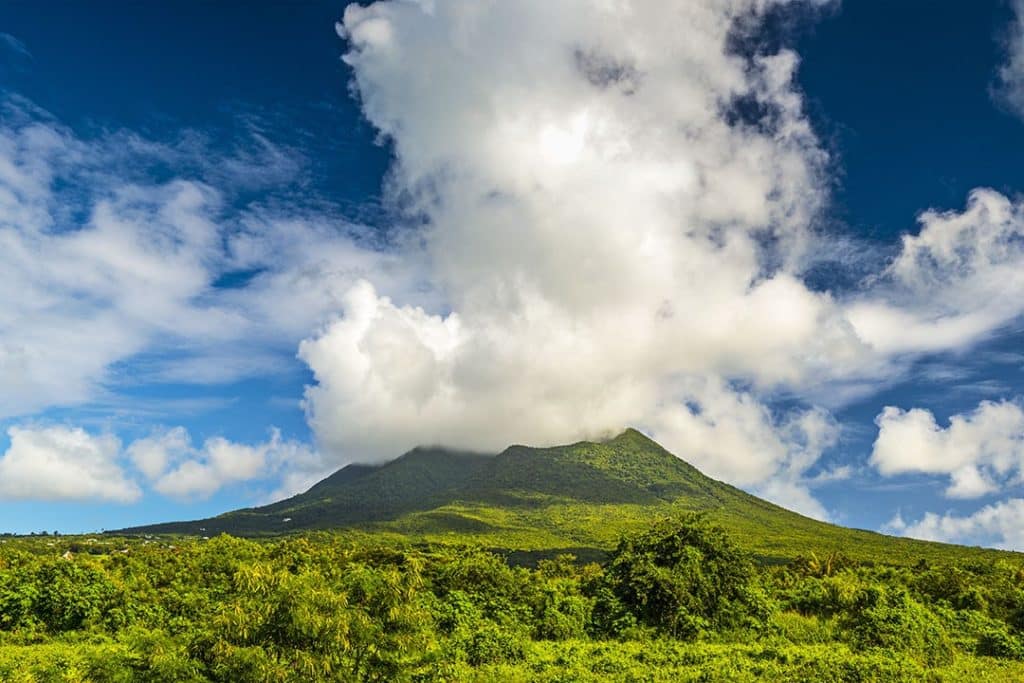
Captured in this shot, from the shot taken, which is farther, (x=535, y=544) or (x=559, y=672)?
(x=535, y=544)

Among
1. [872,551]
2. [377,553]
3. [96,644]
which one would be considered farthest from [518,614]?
[872,551]

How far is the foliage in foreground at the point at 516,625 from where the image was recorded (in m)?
15.2

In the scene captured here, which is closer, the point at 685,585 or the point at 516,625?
the point at 516,625

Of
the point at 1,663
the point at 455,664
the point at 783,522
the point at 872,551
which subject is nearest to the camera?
the point at 1,663

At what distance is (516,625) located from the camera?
3525 centimetres

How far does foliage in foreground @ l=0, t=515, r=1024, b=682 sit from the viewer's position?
15250 mm

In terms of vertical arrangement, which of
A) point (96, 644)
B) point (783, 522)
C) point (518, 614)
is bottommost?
point (96, 644)

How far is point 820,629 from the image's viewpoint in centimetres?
3453

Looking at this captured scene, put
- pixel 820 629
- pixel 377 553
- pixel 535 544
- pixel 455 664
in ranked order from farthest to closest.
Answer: pixel 535 544 < pixel 377 553 < pixel 820 629 < pixel 455 664

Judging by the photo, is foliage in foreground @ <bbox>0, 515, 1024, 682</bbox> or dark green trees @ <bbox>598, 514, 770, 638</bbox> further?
dark green trees @ <bbox>598, 514, 770, 638</bbox>

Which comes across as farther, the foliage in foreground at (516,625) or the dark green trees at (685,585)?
the dark green trees at (685,585)

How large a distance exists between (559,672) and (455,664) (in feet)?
13.8

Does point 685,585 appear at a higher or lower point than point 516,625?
higher

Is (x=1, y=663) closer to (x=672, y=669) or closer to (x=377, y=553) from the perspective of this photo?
(x=672, y=669)
